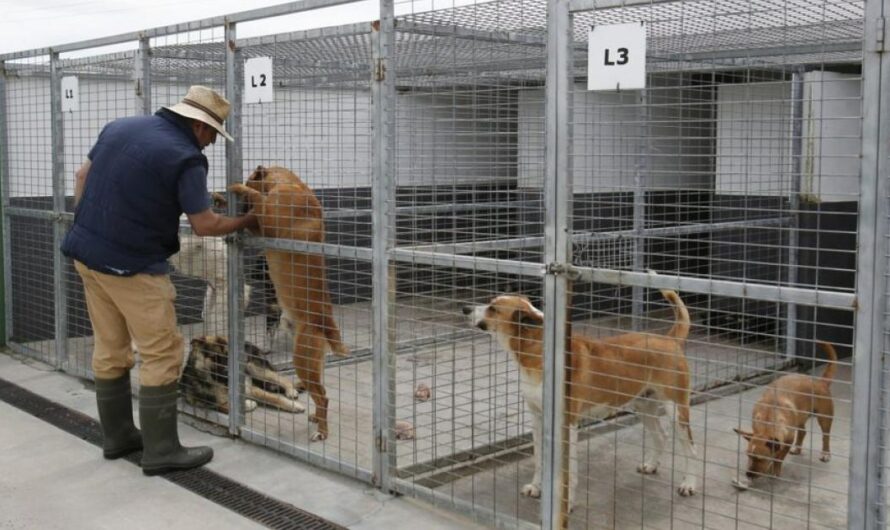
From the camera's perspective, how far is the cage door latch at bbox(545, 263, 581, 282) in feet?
12.1

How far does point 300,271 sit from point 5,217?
3.80 meters

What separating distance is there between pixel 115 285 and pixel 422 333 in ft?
14.1

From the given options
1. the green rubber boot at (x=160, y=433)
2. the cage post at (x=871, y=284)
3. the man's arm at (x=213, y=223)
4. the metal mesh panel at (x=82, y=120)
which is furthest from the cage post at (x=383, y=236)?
the metal mesh panel at (x=82, y=120)

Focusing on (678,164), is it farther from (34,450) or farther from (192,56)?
(34,450)

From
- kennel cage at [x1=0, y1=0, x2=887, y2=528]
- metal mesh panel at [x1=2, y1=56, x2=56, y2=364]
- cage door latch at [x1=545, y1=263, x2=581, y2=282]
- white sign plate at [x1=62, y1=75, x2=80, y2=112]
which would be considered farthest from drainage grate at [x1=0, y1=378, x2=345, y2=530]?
white sign plate at [x1=62, y1=75, x2=80, y2=112]

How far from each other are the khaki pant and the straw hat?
0.89 metres

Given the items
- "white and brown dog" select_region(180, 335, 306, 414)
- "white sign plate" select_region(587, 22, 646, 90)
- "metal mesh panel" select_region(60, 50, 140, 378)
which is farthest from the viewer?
"metal mesh panel" select_region(60, 50, 140, 378)

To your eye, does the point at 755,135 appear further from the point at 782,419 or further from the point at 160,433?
the point at 160,433

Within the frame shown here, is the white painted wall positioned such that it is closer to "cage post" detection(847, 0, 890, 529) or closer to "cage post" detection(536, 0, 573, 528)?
"cage post" detection(536, 0, 573, 528)

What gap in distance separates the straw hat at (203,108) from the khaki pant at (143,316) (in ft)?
2.92

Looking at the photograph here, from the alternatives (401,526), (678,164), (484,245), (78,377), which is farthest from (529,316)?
(678,164)

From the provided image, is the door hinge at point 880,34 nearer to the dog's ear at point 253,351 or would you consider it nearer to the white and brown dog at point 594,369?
the white and brown dog at point 594,369

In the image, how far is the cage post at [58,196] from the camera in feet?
22.9

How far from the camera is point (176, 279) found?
348 inches
